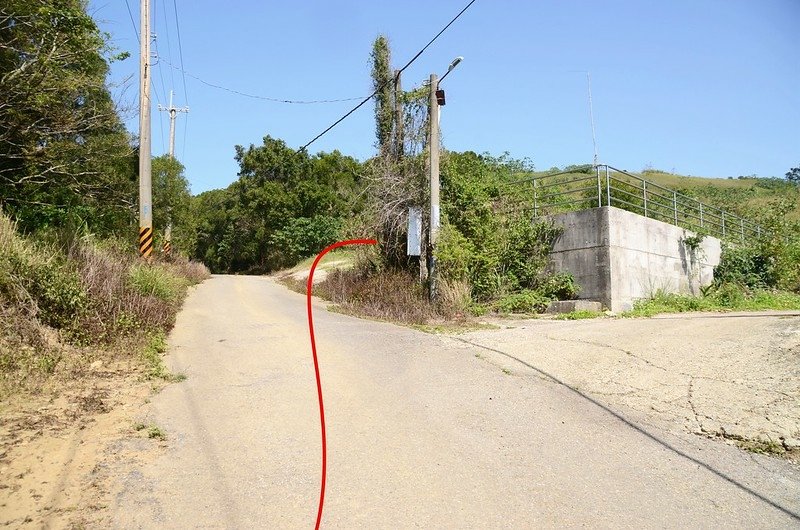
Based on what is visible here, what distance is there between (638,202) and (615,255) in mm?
7077

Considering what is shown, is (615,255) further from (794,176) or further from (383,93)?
(794,176)

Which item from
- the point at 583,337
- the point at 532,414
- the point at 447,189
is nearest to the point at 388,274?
the point at 447,189

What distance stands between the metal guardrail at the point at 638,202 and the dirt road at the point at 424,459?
934cm

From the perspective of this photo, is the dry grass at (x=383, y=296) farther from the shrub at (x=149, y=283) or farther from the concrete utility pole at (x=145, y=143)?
the concrete utility pole at (x=145, y=143)

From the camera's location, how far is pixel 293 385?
307 inches

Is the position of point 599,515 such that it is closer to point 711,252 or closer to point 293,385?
point 293,385

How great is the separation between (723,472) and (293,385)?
4.89 m

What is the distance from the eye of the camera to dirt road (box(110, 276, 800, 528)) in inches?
177

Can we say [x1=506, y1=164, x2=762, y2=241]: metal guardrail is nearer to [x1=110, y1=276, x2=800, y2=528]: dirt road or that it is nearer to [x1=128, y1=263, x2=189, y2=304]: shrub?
[x1=110, y1=276, x2=800, y2=528]: dirt road

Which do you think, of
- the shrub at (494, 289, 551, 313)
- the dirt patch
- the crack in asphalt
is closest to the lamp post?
the shrub at (494, 289, 551, 313)

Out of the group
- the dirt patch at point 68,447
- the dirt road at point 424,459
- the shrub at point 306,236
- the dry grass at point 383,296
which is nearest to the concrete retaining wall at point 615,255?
the dry grass at point 383,296

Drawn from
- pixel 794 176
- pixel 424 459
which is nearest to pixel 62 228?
pixel 424 459

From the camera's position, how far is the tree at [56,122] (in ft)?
37.1

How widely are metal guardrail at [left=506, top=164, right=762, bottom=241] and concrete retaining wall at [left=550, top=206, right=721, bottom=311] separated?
1.95ft
